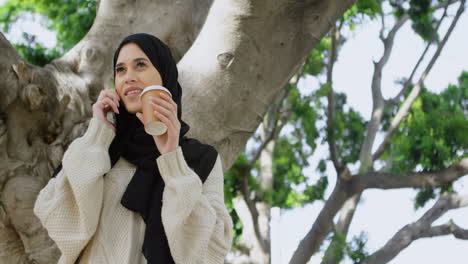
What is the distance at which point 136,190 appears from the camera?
2.26 meters

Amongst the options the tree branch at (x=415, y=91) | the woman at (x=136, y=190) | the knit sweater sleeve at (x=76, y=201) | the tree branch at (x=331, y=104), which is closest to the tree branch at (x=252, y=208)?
the tree branch at (x=331, y=104)

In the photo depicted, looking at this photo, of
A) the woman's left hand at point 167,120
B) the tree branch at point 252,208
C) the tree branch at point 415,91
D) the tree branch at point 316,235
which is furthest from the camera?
the tree branch at point 252,208

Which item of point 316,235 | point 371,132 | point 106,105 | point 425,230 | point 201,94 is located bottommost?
point 106,105

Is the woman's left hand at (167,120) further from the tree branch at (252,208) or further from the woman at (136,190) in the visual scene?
the tree branch at (252,208)

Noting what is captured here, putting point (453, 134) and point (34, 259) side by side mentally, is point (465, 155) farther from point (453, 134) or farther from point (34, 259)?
point (34, 259)

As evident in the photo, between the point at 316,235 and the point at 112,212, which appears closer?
the point at 112,212

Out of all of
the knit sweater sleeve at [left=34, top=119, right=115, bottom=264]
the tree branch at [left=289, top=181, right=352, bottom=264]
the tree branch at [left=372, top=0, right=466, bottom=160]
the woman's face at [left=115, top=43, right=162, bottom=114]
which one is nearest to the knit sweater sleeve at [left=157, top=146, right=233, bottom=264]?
the knit sweater sleeve at [left=34, top=119, right=115, bottom=264]

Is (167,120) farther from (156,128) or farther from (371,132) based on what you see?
(371,132)

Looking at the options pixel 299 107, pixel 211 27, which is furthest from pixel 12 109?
pixel 299 107

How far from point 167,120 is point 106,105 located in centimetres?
38

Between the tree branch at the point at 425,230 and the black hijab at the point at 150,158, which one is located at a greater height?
the tree branch at the point at 425,230

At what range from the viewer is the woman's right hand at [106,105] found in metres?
2.37

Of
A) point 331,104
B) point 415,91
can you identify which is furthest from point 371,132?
point 415,91

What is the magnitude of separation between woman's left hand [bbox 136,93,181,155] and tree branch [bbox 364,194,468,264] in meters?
4.56
